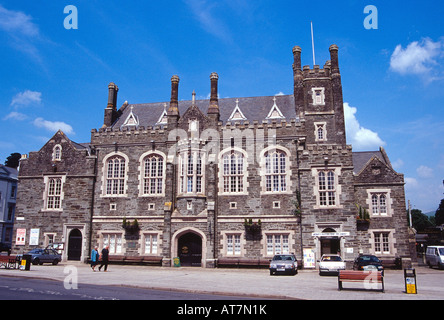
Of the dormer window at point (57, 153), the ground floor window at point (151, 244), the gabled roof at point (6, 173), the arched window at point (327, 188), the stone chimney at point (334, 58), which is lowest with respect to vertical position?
the ground floor window at point (151, 244)

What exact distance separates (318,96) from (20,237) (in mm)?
32391

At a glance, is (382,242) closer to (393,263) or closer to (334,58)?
(393,263)

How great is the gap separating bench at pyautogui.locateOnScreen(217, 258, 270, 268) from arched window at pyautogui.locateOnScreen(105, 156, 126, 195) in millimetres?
11599

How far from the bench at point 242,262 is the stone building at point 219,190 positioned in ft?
0.28

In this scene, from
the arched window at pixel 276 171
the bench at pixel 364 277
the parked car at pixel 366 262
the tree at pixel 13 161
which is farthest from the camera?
the tree at pixel 13 161

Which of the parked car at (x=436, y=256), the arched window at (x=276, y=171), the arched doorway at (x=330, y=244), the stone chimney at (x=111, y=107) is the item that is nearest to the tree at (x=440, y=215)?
the parked car at (x=436, y=256)

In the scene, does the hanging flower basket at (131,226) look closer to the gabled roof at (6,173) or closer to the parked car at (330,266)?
the parked car at (330,266)

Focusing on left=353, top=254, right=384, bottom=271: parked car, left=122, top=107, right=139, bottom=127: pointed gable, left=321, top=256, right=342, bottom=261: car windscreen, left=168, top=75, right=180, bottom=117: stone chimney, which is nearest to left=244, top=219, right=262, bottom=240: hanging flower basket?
left=321, top=256, right=342, bottom=261: car windscreen

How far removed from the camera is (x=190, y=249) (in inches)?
1320

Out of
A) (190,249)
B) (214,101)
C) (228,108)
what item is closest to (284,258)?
(190,249)

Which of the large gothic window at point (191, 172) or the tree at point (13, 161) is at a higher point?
the tree at point (13, 161)

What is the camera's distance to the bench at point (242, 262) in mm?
31609

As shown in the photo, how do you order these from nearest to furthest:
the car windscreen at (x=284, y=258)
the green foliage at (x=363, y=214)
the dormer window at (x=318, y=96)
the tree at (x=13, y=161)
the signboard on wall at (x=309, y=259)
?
the car windscreen at (x=284, y=258), the signboard on wall at (x=309, y=259), the green foliage at (x=363, y=214), the dormer window at (x=318, y=96), the tree at (x=13, y=161)
